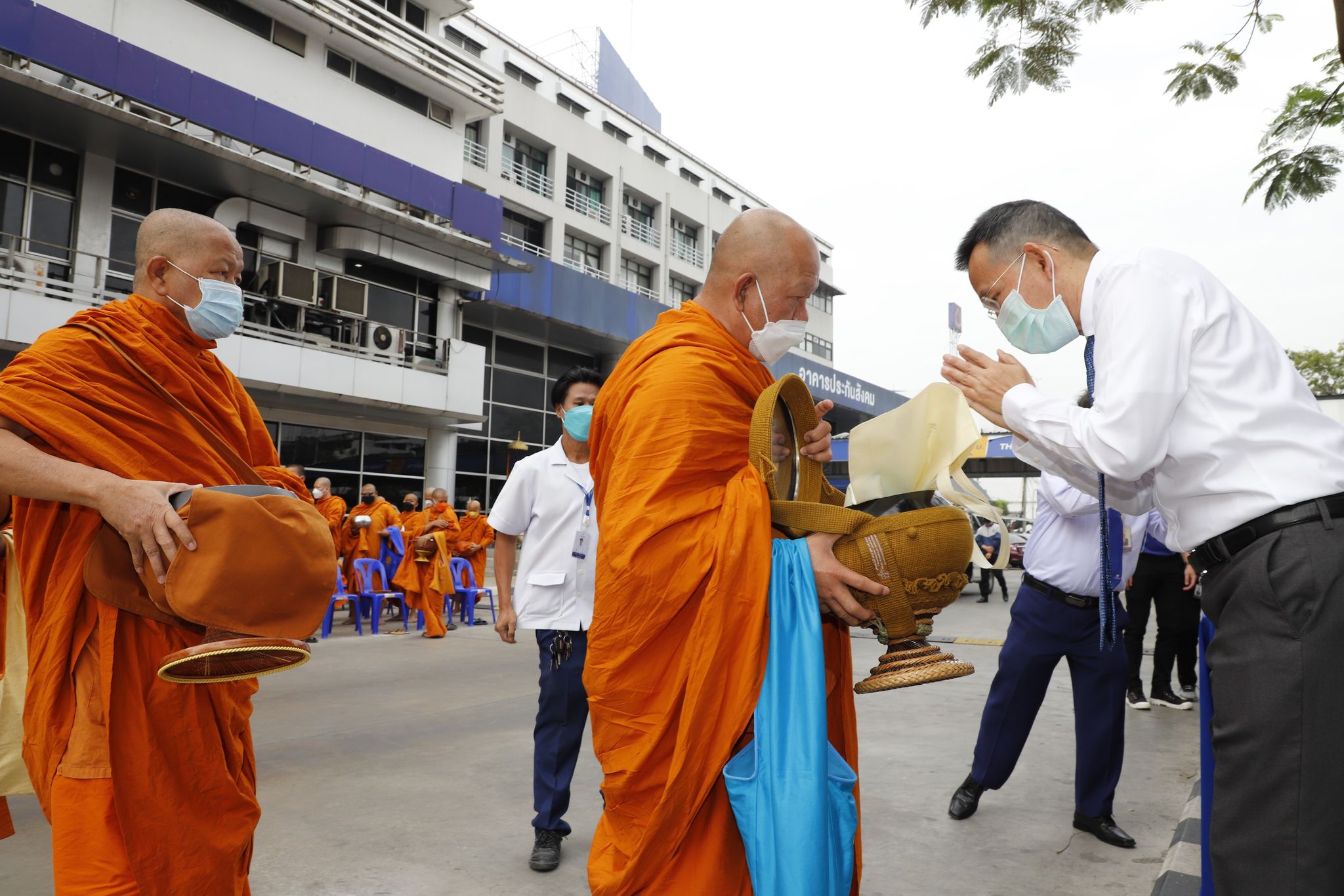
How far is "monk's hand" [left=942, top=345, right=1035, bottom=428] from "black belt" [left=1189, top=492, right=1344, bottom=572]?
49 centimetres

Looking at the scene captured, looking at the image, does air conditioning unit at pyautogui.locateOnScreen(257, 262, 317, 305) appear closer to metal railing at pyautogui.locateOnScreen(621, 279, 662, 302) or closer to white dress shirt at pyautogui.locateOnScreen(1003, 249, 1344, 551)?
metal railing at pyautogui.locateOnScreen(621, 279, 662, 302)

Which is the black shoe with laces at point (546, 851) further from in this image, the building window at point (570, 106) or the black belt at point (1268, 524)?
the building window at point (570, 106)

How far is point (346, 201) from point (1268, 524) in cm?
1623

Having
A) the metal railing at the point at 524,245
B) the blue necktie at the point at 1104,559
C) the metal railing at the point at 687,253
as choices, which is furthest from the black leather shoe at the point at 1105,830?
the metal railing at the point at 687,253

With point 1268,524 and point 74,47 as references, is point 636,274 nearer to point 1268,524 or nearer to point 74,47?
point 74,47

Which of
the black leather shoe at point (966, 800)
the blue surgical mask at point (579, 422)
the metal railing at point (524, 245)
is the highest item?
the metal railing at point (524, 245)

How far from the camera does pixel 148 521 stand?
72.8 inches

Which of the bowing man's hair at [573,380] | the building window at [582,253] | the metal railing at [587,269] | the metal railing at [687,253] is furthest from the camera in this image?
the metal railing at [687,253]

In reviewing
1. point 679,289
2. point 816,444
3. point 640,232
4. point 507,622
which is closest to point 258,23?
point 640,232

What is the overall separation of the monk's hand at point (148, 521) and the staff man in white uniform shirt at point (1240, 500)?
174 centimetres

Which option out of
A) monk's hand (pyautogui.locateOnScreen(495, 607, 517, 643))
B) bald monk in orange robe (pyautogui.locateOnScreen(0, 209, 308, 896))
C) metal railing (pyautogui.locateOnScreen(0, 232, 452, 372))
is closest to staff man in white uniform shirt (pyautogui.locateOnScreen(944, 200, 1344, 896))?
bald monk in orange robe (pyautogui.locateOnScreen(0, 209, 308, 896))

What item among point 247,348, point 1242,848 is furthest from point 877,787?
point 247,348

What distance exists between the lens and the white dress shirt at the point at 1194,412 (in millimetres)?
1831

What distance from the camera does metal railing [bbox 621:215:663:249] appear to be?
26531 mm
